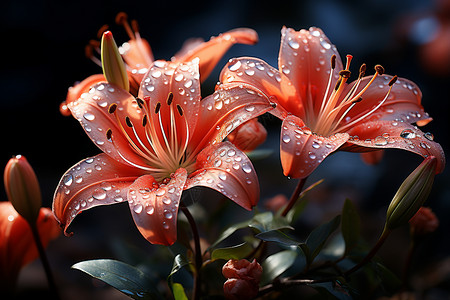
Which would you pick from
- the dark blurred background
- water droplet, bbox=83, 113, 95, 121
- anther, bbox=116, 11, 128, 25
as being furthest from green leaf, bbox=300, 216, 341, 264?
the dark blurred background

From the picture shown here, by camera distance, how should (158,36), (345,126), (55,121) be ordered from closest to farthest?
(345,126)
(55,121)
(158,36)

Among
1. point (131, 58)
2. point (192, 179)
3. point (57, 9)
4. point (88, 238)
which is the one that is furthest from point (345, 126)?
point (57, 9)

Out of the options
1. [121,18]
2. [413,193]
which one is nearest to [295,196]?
[413,193]

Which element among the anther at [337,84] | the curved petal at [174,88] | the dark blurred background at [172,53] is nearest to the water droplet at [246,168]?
the curved petal at [174,88]

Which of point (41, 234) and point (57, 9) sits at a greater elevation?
point (57, 9)

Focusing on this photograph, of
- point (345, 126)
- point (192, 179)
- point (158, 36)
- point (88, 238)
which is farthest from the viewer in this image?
point (158, 36)

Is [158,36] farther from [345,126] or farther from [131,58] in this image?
[345,126]

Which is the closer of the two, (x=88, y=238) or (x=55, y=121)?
(x=88, y=238)
